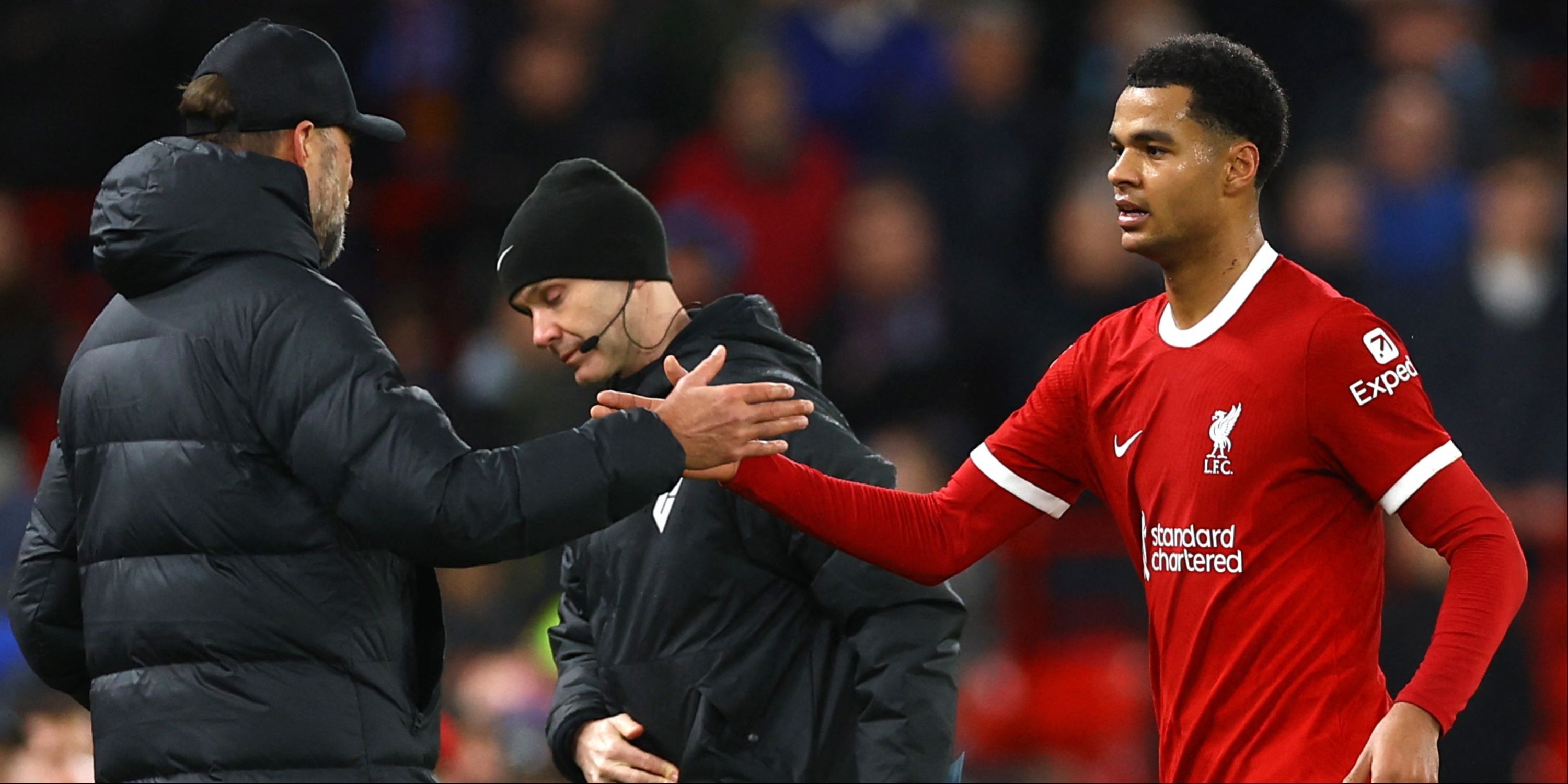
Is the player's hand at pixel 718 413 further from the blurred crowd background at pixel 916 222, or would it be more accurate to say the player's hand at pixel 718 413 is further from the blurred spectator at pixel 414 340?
the blurred spectator at pixel 414 340

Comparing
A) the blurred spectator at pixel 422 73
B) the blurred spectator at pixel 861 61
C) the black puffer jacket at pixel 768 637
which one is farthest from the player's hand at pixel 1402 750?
the blurred spectator at pixel 422 73

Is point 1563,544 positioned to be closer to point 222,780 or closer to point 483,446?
point 483,446

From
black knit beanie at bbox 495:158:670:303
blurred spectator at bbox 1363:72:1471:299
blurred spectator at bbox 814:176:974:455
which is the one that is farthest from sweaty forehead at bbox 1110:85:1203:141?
blurred spectator at bbox 1363:72:1471:299

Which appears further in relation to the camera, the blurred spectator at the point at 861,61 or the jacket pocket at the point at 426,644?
the blurred spectator at the point at 861,61

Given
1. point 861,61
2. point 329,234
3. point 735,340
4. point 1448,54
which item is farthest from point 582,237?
point 1448,54

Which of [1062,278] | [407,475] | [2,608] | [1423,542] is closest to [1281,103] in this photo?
[1423,542]

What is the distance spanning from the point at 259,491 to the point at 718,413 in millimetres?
804

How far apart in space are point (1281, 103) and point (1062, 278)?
14.3 ft

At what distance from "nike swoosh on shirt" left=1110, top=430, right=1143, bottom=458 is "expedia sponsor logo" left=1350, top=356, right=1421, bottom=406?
0.41 m

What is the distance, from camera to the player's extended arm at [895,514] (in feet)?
11.6

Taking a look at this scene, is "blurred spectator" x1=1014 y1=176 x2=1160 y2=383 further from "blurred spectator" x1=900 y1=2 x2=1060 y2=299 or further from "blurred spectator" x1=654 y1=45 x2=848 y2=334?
"blurred spectator" x1=654 y1=45 x2=848 y2=334

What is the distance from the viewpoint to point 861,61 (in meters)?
8.84

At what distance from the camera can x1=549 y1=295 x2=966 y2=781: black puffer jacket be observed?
3.75 metres

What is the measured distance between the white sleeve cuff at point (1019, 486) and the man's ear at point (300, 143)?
1.37 metres
